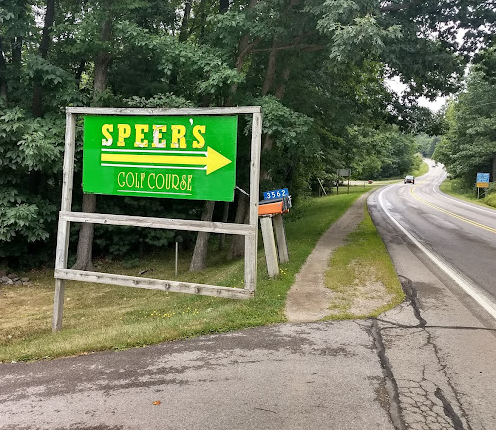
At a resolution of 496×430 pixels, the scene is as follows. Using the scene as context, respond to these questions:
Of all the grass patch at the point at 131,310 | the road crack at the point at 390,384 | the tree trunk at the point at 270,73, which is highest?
the tree trunk at the point at 270,73

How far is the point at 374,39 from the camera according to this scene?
8.99 m

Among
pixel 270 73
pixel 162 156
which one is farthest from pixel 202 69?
pixel 162 156

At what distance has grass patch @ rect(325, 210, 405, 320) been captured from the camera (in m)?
6.43

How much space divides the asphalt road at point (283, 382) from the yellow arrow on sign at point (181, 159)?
2.34 meters

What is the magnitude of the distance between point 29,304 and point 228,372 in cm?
817

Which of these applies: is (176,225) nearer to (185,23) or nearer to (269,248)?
(269,248)

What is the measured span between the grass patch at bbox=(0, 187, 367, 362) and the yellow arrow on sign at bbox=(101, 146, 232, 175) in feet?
6.97

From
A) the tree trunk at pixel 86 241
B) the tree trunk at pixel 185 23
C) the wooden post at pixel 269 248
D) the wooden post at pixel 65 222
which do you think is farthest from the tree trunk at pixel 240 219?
the wooden post at pixel 65 222

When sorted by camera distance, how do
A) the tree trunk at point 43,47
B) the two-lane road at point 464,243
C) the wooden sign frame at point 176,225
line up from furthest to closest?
the tree trunk at point 43,47 → the two-lane road at point 464,243 → the wooden sign frame at point 176,225

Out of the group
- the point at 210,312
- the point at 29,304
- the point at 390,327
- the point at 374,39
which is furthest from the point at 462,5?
the point at 29,304

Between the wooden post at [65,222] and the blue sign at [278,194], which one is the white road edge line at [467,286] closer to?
the blue sign at [278,194]

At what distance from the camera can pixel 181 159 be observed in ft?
20.6

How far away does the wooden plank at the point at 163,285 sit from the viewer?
610 centimetres

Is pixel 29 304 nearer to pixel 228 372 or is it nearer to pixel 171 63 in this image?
pixel 171 63
